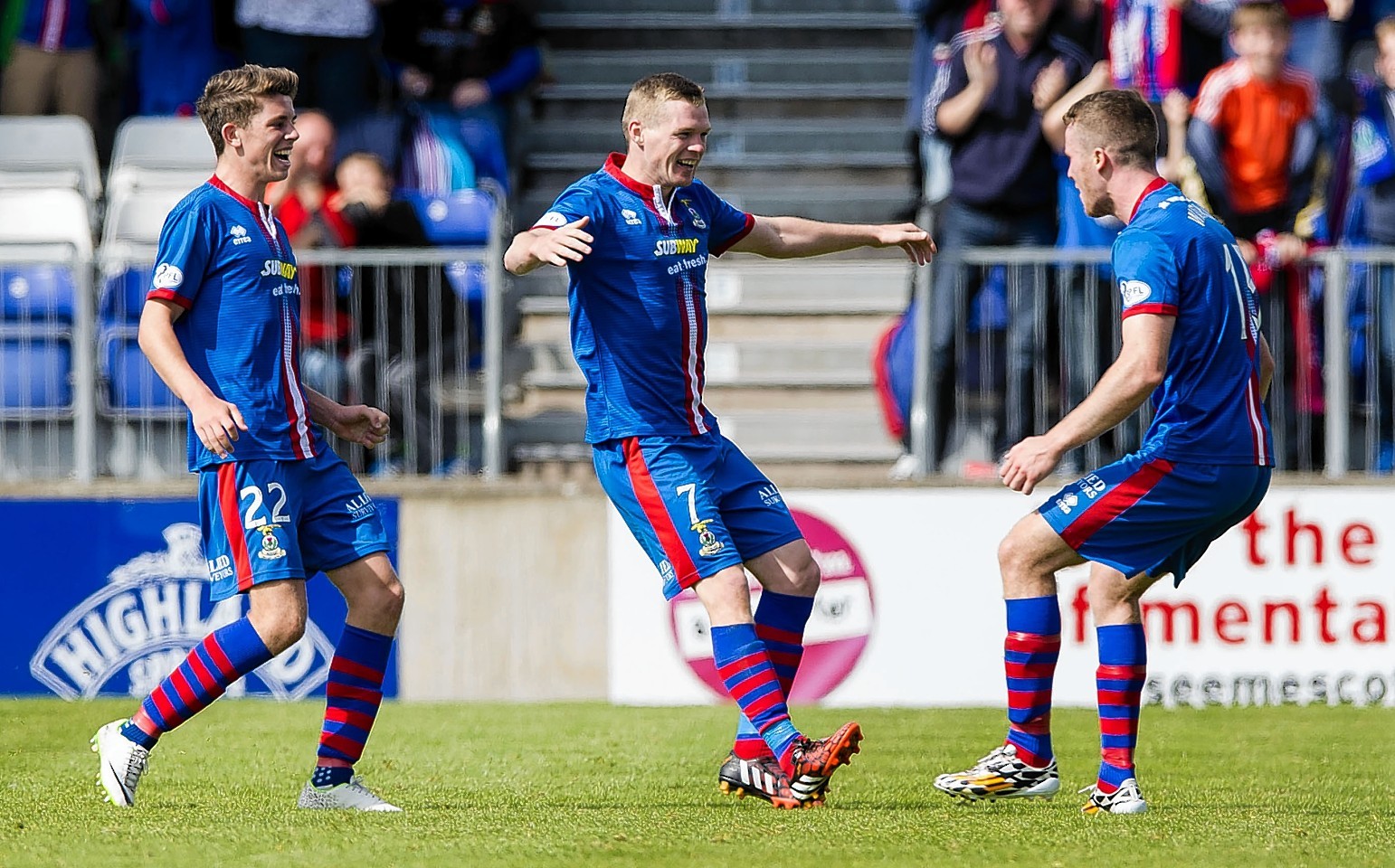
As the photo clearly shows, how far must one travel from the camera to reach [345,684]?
6.10m

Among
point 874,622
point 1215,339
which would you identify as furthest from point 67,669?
point 1215,339

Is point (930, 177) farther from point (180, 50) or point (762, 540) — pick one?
point (762, 540)

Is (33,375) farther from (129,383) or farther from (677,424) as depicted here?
(677,424)

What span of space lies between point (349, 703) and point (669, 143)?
1.99 meters

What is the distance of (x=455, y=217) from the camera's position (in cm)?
1190

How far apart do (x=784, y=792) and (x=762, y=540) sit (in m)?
0.87

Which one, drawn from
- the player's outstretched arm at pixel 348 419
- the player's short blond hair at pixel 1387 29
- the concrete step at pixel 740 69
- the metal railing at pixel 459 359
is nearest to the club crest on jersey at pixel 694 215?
the player's outstretched arm at pixel 348 419

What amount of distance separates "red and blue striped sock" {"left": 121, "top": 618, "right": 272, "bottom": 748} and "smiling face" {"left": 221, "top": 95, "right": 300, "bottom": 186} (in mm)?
1386

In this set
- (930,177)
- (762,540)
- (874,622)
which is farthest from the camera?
(930,177)

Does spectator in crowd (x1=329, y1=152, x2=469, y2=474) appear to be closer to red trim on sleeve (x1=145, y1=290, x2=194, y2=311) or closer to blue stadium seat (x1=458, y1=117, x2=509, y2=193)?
blue stadium seat (x1=458, y1=117, x2=509, y2=193)

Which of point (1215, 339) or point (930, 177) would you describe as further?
point (930, 177)

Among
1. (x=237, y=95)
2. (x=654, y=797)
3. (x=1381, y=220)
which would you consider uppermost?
(x=237, y=95)

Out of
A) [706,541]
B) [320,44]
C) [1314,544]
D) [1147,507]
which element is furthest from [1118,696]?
[320,44]

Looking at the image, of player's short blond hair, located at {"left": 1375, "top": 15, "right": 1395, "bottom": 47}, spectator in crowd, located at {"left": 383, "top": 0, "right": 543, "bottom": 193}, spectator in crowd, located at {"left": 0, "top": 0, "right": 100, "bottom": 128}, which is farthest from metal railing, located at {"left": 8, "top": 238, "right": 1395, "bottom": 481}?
spectator in crowd, located at {"left": 0, "top": 0, "right": 100, "bottom": 128}
